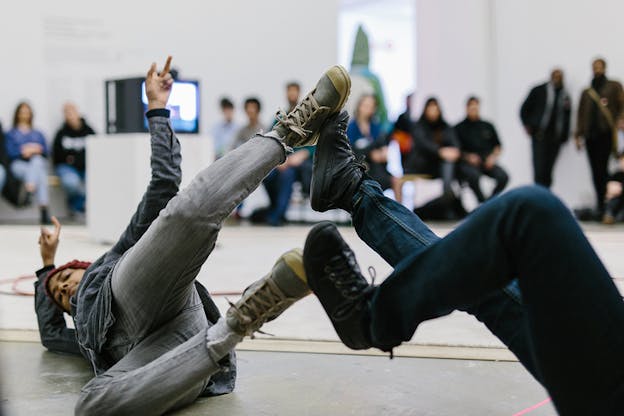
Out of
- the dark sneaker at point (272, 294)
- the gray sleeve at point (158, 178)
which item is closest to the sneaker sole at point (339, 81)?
the gray sleeve at point (158, 178)

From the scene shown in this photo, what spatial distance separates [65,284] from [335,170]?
837 mm

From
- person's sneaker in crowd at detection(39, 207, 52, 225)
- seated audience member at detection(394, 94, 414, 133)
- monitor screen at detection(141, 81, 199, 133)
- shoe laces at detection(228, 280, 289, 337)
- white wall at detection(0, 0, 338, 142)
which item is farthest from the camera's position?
white wall at detection(0, 0, 338, 142)

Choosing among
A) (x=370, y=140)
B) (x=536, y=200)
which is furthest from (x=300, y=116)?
(x=370, y=140)

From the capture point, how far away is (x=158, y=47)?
31.5 ft

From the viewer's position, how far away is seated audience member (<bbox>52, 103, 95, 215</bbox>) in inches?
353

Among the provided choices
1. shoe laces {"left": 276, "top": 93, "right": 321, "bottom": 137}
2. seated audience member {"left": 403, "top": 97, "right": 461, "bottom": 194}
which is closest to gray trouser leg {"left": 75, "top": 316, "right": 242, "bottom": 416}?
shoe laces {"left": 276, "top": 93, "right": 321, "bottom": 137}

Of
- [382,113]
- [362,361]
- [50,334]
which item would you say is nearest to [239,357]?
[362,361]

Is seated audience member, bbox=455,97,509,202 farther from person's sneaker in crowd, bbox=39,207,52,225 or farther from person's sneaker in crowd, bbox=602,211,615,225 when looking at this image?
person's sneaker in crowd, bbox=39,207,52,225

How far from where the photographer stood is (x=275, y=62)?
1008 cm

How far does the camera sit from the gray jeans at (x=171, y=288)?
1701 millimetres

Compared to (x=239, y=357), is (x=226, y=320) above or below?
A: above

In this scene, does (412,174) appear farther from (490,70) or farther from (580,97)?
(490,70)

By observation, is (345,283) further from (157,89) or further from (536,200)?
(157,89)

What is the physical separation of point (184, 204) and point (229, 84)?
27.4 feet
